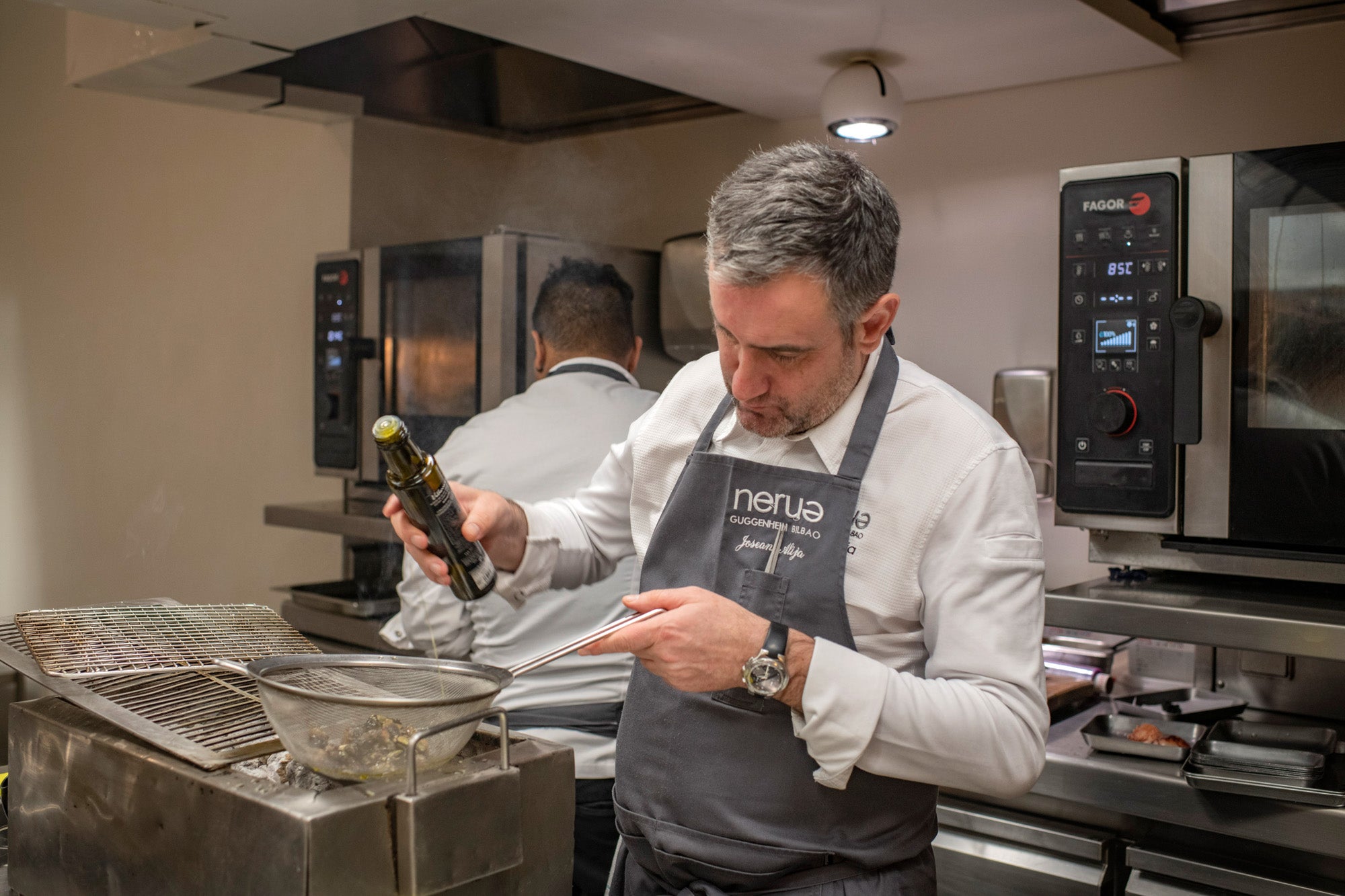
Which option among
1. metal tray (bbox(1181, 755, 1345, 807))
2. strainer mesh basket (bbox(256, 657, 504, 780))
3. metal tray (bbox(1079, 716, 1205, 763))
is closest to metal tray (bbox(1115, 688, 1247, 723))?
metal tray (bbox(1079, 716, 1205, 763))

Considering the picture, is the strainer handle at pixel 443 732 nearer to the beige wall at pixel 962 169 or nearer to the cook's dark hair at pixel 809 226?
the cook's dark hair at pixel 809 226

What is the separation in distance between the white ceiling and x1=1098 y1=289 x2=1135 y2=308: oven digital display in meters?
0.61

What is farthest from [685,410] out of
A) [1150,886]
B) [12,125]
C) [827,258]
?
[12,125]

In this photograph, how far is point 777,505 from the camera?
4.38 feet

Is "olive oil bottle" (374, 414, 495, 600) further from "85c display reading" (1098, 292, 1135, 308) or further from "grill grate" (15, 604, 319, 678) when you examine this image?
"85c display reading" (1098, 292, 1135, 308)

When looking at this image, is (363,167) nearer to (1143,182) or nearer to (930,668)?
(1143,182)

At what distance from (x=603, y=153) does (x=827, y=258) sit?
90.5 inches

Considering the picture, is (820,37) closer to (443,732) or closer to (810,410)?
(810,410)

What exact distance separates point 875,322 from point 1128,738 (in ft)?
3.05

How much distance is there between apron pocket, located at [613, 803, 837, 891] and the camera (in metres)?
1.27

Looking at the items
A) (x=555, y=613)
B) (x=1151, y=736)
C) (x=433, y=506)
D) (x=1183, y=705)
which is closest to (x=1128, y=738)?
(x=1151, y=736)

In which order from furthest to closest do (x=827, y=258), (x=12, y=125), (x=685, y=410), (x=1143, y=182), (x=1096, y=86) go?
(x=1096, y=86) < (x=12, y=125) < (x=1143, y=182) < (x=685, y=410) < (x=827, y=258)

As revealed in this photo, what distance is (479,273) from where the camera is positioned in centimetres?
274

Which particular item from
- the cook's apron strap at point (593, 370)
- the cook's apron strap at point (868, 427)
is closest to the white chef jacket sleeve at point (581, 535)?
the cook's apron strap at point (868, 427)
